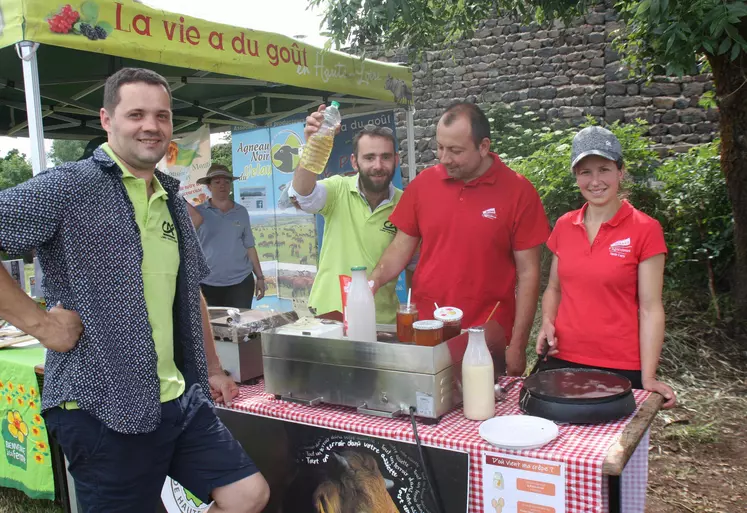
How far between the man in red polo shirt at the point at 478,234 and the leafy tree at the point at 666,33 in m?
1.22

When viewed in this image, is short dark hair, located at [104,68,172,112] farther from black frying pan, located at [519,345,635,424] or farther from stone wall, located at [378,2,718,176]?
stone wall, located at [378,2,718,176]

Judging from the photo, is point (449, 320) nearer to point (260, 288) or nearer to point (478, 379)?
point (478, 379)

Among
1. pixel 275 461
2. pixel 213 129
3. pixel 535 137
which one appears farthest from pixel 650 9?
pixel 535 137

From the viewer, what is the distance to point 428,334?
1887 millimetres

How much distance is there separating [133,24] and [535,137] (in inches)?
301

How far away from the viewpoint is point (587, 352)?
2256mm

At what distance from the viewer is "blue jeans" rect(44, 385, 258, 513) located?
66.6 inches

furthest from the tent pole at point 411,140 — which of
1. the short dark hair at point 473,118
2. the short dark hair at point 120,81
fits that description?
the short dark hair at point 120,81

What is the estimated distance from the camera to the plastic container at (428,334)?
6.19 feet

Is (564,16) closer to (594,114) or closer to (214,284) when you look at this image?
(214,284)

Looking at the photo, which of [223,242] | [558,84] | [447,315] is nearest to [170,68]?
[223,242]

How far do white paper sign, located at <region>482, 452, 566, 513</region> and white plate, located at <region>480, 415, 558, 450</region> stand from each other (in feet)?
0.15

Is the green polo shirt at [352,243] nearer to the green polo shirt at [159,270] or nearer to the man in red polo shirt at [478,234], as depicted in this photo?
the man in red polo shirt at [478,234]

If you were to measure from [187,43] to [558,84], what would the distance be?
820 centimetres
